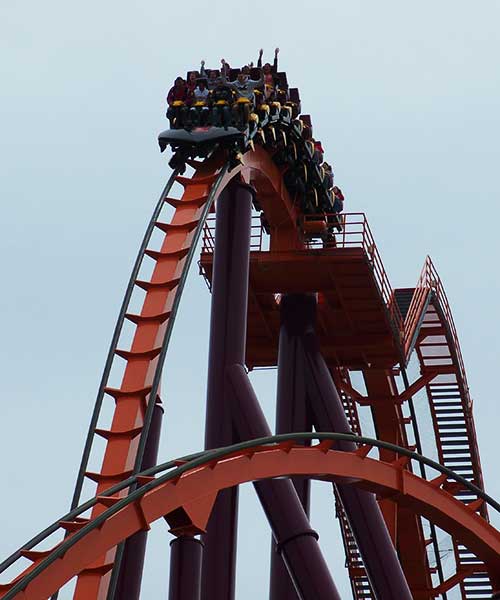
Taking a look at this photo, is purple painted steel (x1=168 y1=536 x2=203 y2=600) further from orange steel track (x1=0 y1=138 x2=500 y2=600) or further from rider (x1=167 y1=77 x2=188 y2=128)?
rider (x1=167 y1=77 x2=188 y2=128)

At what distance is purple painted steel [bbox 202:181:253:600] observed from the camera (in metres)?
21.4

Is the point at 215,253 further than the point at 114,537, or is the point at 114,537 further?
the point at 215,253

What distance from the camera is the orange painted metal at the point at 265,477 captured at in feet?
46.5

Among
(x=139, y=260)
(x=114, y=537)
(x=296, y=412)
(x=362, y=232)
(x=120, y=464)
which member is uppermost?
(x=362, y=232)

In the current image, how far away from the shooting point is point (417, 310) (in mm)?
28688

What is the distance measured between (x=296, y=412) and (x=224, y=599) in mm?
4528

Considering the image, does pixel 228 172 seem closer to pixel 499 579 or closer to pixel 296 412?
pixel 296 412

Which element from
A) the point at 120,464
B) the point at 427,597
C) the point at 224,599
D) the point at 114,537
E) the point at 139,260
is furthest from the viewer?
the point at 427,597

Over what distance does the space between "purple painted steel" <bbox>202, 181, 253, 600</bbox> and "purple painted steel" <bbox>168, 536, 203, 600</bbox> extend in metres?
1.65

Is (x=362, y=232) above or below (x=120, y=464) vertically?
above

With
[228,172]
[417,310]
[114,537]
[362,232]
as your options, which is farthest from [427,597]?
[114,537]

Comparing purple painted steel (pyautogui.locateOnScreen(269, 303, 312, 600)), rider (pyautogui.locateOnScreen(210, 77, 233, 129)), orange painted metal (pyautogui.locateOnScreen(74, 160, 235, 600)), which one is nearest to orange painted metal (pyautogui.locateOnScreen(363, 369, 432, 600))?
purple painted steel (pyautogui.locateOnScreen(269, 303, 312, 600))

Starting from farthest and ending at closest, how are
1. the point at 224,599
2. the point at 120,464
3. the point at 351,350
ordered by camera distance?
the point at 351,350 → the point at 224,599 → the point at 120,464

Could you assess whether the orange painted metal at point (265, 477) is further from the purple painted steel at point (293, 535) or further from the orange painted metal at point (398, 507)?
the orange painted metal at point (398, 507)
